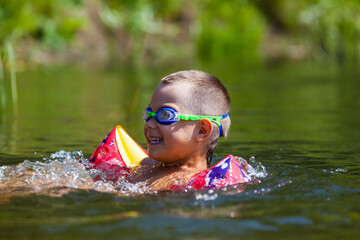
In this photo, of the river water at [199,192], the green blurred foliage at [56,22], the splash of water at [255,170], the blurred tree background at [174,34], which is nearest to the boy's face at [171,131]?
the river water at [199,192]

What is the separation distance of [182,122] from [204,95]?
0.74 feet

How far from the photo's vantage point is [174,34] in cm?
2877

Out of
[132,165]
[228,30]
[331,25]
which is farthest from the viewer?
[228,30]

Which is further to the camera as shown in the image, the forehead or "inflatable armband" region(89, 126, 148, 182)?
"inflatable armband" region(89, 126, 148, 182)

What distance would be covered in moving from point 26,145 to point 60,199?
245cm

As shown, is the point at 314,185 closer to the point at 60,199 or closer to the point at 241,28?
the point at 60,199

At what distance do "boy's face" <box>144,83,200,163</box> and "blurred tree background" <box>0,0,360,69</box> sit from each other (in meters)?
13.3

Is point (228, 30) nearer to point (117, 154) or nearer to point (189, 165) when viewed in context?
point (117, 154)

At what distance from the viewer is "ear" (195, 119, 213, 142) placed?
375 cm

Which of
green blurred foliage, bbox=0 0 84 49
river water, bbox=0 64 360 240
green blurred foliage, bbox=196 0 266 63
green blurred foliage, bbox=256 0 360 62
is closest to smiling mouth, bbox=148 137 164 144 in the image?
river water, bbox=0 64 360 240

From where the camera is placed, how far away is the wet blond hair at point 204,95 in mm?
3729

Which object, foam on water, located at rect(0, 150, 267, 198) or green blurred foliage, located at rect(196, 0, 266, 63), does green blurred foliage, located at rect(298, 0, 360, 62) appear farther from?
foam on water, located at rect(0, 150, 267, 198)

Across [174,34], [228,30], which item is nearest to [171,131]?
[228,30]

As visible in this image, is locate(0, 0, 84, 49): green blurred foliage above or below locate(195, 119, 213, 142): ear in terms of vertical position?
above
